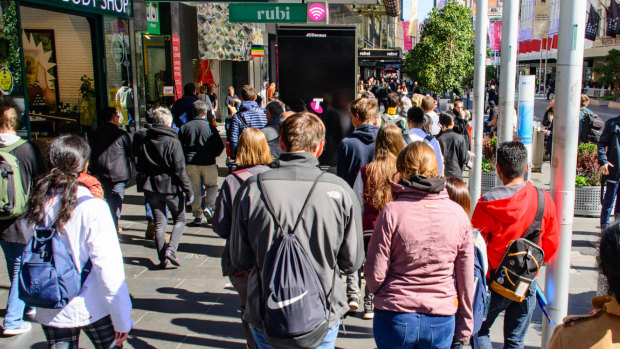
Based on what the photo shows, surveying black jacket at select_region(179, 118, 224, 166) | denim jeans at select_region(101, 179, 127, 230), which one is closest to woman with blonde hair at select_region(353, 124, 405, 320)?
black jacket at select_region(179, 118, 224, 166)

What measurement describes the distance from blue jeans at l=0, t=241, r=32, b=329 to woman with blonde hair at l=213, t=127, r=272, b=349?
1921mm

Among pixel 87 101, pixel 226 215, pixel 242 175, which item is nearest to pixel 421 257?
pixel 226 215

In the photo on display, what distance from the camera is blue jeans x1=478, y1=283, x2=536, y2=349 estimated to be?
361 cm

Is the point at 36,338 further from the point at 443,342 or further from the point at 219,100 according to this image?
the point at 219,100

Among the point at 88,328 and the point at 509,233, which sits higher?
the point at 509,233

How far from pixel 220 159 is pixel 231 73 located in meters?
10.3

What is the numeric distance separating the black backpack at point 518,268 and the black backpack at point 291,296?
1346 millimetres

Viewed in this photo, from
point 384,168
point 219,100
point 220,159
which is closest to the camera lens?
point 384,168

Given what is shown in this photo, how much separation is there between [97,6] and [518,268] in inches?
367

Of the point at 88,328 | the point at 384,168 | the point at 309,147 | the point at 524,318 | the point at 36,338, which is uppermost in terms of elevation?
the point at 309,147

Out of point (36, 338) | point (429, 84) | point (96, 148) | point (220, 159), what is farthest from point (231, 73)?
point (36, 338)

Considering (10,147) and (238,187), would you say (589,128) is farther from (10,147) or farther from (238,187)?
(10,147)

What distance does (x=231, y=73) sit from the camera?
23375mm

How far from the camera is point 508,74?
6.28 metres
